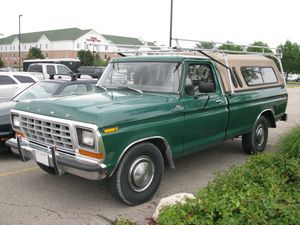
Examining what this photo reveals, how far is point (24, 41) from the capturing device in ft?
386

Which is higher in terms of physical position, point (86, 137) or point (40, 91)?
point (40, 91)

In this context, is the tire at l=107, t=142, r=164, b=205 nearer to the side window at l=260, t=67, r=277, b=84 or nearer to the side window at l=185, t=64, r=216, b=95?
the side window at l=185, t=64, r=216, b=95

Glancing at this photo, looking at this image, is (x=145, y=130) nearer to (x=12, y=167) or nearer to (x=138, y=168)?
(x=138, y=168)

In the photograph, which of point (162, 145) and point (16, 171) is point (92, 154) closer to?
point (162, 145)

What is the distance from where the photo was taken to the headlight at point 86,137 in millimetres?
4102

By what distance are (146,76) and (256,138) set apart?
298cm

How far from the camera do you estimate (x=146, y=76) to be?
18.4 feet

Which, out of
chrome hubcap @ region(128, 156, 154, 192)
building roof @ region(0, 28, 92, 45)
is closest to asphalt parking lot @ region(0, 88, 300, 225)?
chrome hubcap @ region(128, 156, 154, 192)

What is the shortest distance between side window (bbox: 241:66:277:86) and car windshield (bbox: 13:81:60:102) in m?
4.08

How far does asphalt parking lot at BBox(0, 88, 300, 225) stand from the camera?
4316 mm

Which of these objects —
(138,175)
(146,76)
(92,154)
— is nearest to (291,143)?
(146,76)

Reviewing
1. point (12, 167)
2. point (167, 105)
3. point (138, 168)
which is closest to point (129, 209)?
point (138, 168)

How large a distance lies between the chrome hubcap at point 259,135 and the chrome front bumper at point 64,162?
13.6 ft

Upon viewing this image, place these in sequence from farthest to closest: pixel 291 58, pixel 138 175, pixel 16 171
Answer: pixel 291 58
pixel 16 171
pixel 138 175
